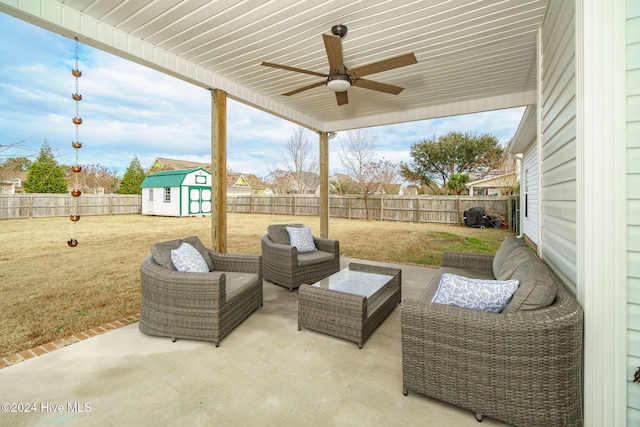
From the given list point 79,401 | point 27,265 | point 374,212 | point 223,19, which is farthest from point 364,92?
point 374,212

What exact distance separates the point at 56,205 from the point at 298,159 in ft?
41.7

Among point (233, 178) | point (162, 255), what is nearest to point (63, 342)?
point (162, 255)

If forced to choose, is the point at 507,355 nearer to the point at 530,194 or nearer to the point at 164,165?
the point at 530,194

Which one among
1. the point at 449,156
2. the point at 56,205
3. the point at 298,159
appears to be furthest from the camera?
the point at 298,159

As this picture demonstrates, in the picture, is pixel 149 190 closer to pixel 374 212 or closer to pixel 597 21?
pixel 374 212

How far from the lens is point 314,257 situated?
4176 millimetres

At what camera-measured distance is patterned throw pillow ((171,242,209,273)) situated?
274cm

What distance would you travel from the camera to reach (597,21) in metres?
1.54

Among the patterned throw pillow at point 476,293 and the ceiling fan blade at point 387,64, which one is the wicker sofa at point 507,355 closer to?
the patterned throw pillow at point 476,293

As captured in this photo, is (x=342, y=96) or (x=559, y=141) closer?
(x=559, y=141)

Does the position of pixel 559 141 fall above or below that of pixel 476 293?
above

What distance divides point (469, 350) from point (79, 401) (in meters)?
2.37

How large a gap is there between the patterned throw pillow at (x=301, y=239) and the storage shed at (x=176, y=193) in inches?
521

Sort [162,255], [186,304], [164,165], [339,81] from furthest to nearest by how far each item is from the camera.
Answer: [164,165], [339,81], [162,255], [186,304]
